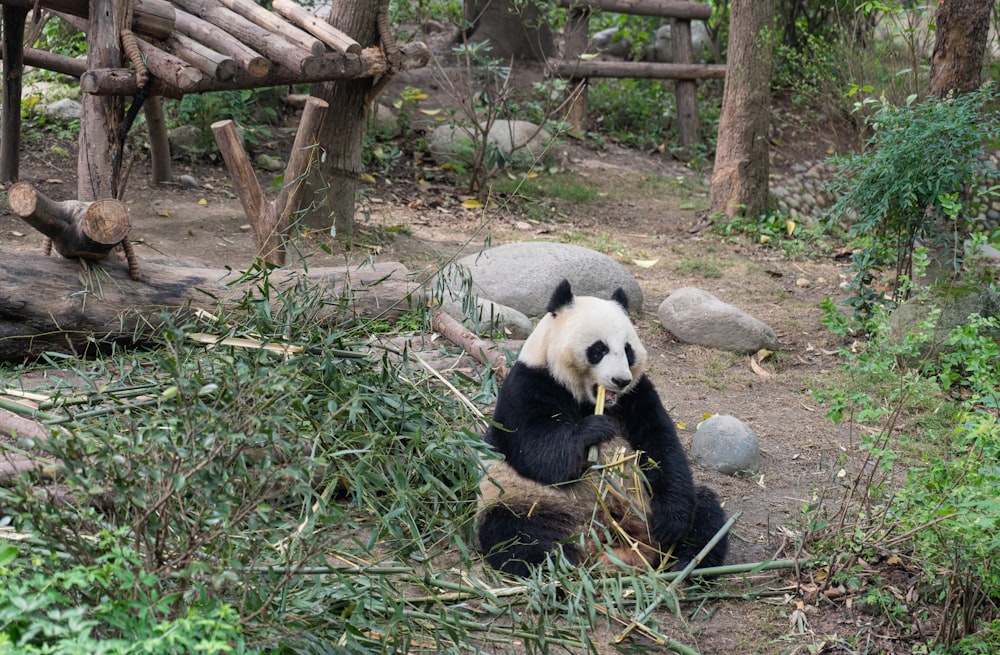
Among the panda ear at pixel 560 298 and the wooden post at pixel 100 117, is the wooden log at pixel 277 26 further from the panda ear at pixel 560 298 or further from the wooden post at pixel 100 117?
the panda ear at pixel 560 298

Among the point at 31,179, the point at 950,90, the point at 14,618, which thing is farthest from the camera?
the point at 31,179

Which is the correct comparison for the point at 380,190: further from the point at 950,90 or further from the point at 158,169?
the point at 950,90

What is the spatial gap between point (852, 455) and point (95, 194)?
181 inches

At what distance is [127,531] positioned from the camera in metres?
2.15

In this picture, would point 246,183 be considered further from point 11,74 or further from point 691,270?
point 691,270

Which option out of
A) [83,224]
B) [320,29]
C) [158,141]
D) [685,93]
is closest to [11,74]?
[158,141]

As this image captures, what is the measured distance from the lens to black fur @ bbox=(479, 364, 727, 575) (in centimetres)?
345

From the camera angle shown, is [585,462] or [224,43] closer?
[585,462]

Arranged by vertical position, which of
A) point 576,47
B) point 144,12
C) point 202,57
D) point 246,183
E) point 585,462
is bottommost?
point 585,462

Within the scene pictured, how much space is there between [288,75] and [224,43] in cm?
47

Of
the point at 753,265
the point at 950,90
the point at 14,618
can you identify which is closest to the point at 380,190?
the point at 753,265

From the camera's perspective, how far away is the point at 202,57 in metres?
5.80

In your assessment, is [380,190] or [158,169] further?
[380,190]

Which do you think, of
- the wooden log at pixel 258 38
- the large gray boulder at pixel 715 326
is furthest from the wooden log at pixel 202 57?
the large gray boulder at pixel 715 326
